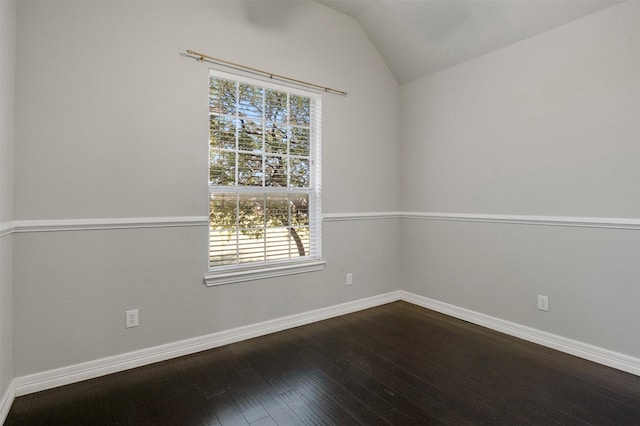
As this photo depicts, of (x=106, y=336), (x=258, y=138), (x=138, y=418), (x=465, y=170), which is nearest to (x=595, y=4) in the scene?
(x=465, y=170)

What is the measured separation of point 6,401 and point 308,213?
2.34m

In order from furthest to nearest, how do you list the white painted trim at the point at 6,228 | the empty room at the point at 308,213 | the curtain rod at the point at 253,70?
1. the curtain rod at the point at 253,70
2. the empty room at the point at 308,213
3. the white painted trim at the point at 6,228

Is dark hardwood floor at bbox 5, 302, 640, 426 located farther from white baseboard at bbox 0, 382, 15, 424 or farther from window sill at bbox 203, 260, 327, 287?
window sill at bbox 203, 260, 327, 287

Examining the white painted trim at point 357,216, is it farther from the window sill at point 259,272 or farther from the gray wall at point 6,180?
the gray wall at point 6,180

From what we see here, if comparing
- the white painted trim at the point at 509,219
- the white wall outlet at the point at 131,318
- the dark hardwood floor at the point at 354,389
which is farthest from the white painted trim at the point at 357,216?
the white wall outlet at the point at 131,318

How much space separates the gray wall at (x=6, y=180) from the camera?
173 cm

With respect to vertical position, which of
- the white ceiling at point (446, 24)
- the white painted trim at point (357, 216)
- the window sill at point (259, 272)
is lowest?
the window sill at point (259, 272)

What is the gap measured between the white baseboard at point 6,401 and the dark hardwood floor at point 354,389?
28 mm

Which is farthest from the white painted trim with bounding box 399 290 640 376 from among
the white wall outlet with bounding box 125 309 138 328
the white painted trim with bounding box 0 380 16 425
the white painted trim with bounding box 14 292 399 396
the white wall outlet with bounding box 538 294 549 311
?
the white painted trim with bounding box 0 380 16 425

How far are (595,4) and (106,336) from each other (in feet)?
13.2

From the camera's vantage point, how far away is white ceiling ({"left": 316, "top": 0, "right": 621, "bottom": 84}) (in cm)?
254

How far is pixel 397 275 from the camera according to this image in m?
3.88

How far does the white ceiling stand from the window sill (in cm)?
230

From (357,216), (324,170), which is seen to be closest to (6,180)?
(324,170)
